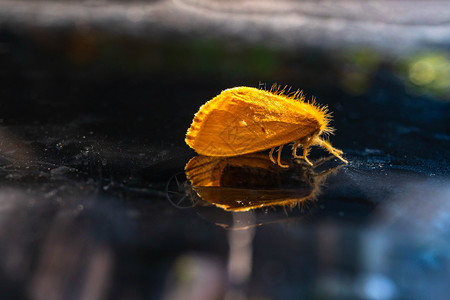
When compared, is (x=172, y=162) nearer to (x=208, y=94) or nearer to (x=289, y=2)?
(x=208, y=94)

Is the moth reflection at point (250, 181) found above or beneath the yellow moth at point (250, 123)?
beneath

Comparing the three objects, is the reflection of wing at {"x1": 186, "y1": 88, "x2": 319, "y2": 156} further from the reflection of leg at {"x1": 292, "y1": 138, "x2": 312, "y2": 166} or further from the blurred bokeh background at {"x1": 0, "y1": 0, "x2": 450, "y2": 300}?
the blurred bokeh background at {"x1": 0, "y1": 0, "x2": 450, "y2": 300}

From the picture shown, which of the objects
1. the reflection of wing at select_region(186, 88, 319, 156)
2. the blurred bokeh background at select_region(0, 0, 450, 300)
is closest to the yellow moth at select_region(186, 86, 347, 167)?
the reflection of wing at select_region(186, 88, 319, 156)

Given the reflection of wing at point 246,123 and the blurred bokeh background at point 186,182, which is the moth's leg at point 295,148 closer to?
the reflection of wing at point 246,123

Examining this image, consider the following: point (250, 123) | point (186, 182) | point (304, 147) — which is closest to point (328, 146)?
point (304, 147)

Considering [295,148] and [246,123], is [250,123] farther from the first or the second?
[295,148]

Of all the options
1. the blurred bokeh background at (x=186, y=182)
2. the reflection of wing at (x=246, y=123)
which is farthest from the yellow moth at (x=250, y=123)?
the blurred bokeh background at (x=186, y=182)

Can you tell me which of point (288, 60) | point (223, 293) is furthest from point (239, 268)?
point (288, 60)
